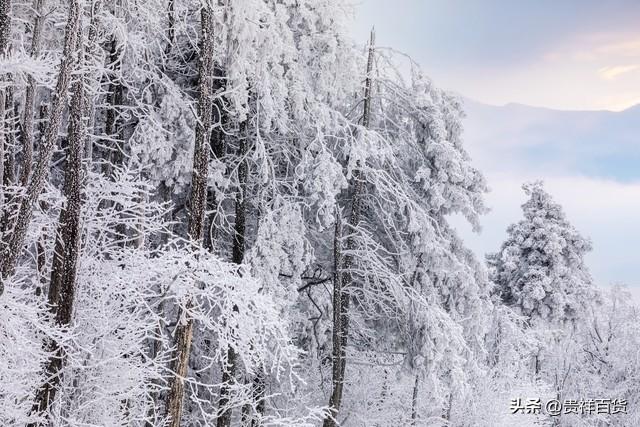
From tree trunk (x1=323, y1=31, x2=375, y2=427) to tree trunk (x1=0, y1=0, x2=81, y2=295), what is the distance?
830cm

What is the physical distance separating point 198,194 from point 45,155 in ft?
9.10

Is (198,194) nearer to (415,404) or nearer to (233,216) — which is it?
(233,216)

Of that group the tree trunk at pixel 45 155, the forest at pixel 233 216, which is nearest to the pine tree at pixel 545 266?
the forest at pixel 233 216

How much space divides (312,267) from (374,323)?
2362mm

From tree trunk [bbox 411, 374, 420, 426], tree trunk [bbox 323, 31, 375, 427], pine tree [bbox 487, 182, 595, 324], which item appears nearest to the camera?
tree trunk [bbox 323, 31, 375, 427]

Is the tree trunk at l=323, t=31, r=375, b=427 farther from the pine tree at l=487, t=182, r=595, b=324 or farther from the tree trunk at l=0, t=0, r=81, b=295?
the pine tree at l=487, t=182, r=595, b=324

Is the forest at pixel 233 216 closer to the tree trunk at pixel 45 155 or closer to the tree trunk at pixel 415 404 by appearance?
the tree trunk at pixel 45 155

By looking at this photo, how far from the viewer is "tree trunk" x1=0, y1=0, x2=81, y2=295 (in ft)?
28.5

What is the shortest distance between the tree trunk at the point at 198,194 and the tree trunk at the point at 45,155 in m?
2.37

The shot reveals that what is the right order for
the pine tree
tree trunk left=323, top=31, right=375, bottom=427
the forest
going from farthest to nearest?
the pine tree
tree trunk left=323, top=31, right=375, bottom=427
the forest

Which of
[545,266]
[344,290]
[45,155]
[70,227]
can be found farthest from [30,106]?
[545,266]

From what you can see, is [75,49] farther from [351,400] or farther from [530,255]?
[530,255]

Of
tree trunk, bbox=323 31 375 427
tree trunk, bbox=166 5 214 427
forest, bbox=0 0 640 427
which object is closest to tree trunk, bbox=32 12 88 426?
forest, bbox=0 0 640 427

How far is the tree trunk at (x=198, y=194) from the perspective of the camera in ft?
34.9
